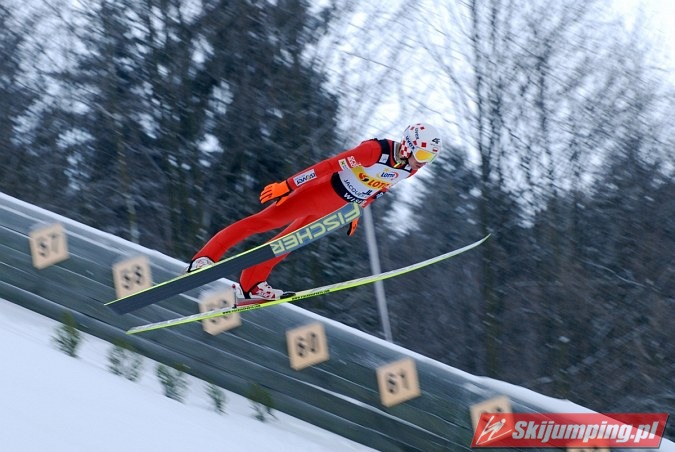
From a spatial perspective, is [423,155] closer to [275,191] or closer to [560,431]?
[275,191]

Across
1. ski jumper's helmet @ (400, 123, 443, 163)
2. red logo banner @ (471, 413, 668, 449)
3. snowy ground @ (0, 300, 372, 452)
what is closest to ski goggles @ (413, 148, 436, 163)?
ski jumper's helmet @ (400, 123, 443, 163)

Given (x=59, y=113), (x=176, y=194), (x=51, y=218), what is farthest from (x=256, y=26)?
(x=51, y=218)

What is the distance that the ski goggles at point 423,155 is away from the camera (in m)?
5.73

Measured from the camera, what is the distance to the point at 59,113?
17203mm

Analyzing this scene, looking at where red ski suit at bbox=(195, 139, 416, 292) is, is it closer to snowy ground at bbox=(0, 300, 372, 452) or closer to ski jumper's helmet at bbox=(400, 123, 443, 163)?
ski jumper's helmet at bbox=(400, 123, 443, 163)

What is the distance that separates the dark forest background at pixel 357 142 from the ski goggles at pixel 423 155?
8.03 metres

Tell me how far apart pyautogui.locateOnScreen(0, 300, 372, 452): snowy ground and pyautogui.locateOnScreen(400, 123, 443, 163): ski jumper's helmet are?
195cm

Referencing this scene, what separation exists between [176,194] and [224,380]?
31.6 feet

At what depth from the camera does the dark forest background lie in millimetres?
14117

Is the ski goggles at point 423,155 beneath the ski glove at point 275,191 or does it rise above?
above

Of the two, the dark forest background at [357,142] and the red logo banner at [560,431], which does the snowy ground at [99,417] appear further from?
the dark forest background at [357,142]

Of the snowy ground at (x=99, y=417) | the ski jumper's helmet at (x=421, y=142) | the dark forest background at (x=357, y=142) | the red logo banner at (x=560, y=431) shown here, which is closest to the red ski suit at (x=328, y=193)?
the ski jumper's helmet at (x=421, y=142)

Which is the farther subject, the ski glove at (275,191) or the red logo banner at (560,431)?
the red logo banner at (560,431)

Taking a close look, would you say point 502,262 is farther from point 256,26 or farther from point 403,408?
point 403,408
